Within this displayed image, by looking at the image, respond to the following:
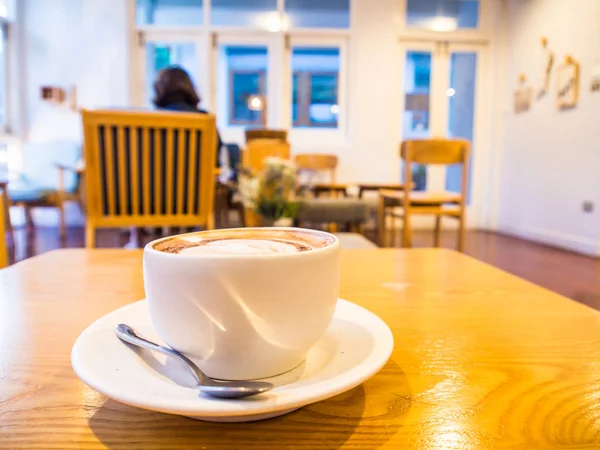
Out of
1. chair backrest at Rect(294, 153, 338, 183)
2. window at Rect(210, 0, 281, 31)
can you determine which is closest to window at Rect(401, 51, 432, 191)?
chair backrest at Rect(294, 153, 338, 183)

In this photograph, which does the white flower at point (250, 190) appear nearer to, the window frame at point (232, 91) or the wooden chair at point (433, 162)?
the wooden chair at point (433, 162)

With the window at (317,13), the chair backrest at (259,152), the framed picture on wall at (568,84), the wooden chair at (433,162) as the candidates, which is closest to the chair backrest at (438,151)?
the wooden chair at (433,162)

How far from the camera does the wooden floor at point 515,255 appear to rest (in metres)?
2.58

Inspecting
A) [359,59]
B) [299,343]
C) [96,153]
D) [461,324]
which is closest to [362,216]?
[96,153]

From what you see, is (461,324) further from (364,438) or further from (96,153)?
(96,153)

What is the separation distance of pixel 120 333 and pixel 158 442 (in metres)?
0.10

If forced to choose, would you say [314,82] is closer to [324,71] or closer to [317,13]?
[324,71]

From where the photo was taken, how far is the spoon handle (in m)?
0.26

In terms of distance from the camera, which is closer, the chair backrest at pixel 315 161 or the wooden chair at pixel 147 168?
the wooden chair at pixel 147 168

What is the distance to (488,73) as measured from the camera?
5.20 m

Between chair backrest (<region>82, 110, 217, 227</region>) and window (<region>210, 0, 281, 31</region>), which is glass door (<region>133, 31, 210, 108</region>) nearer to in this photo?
window (<region>210, 0, 281, 31</region>)

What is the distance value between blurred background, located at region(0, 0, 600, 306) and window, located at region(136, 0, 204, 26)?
14 mm

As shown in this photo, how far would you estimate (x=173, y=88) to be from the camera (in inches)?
108

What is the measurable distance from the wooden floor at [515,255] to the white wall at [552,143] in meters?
0.25
